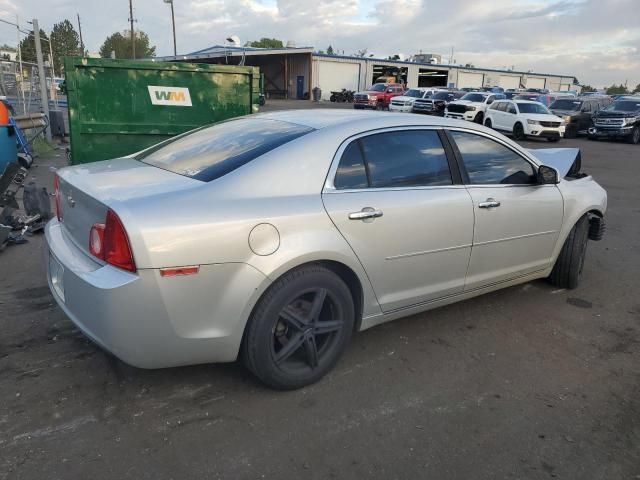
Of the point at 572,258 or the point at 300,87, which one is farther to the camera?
the point at 300,87

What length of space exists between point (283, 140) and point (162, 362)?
1.41 metres

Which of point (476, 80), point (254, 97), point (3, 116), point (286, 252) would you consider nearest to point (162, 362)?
point (286, 252)

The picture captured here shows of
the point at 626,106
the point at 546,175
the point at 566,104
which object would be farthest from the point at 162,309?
the point at 566,104

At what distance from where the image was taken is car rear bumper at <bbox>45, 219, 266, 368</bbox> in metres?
2.47

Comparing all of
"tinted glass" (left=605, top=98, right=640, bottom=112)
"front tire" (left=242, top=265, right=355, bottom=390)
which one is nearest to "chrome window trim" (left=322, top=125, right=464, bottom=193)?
"front tire" (left=242, top=265, right=355, bottom=390)

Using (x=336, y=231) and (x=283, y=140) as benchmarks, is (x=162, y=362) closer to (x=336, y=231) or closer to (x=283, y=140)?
(x=336, y=231)

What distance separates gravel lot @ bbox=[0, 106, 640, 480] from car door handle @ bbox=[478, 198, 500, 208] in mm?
951

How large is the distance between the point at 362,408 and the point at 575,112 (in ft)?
82.1

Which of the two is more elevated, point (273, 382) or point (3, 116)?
point (3, 116)

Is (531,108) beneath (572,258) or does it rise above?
above

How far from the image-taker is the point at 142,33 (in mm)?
92125

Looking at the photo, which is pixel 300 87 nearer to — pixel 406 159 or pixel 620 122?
pixel 620 122

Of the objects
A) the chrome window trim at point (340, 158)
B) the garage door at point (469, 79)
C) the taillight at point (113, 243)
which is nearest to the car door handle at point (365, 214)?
the chrome window trim at point (340, 158)

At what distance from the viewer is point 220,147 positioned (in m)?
3.29
